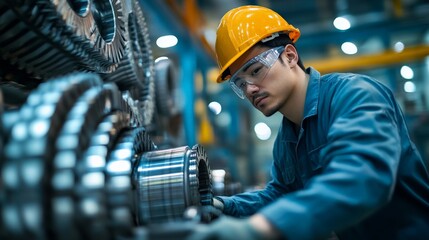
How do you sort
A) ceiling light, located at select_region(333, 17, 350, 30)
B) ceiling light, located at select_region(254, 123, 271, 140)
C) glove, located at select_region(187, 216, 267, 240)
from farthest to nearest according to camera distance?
1. ceiling light, located at select_region(254, 123, 271, 140)
2. ceiling light, located at select_region(333, 17, 350, 30)
3. glove, located at select_region(187, 216, 267, 240)

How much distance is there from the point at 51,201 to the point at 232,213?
2.58 ft

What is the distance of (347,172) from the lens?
797 millimetres

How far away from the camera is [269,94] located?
1.32 meters

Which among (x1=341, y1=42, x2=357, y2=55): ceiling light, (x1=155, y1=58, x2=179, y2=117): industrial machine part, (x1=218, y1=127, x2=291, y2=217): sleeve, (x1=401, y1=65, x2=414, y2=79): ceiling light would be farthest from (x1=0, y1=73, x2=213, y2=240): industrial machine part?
(x1=401, y1=65, x2=414, y2=79): ceiling light

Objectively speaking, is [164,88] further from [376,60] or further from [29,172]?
[376,60]

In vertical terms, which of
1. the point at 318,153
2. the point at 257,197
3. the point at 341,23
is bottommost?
the point at 257,197

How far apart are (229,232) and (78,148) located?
0.30 metres

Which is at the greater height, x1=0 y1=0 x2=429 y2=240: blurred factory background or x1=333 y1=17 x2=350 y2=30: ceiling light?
x1=333 y1=17 x2=350 y2=30: ceiling light

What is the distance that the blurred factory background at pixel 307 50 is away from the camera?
14.7 feet

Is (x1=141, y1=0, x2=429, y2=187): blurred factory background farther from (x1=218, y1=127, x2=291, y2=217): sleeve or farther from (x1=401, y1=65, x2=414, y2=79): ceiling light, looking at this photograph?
(x1=218, y1=127, x2=291, y2=217): sleeve

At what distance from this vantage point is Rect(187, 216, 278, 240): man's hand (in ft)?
2.09

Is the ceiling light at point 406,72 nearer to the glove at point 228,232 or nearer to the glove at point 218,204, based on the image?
the glove at point 218,204

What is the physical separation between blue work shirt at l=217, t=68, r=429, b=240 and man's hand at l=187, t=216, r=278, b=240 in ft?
0.16

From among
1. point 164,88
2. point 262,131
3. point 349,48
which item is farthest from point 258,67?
point 262,131
